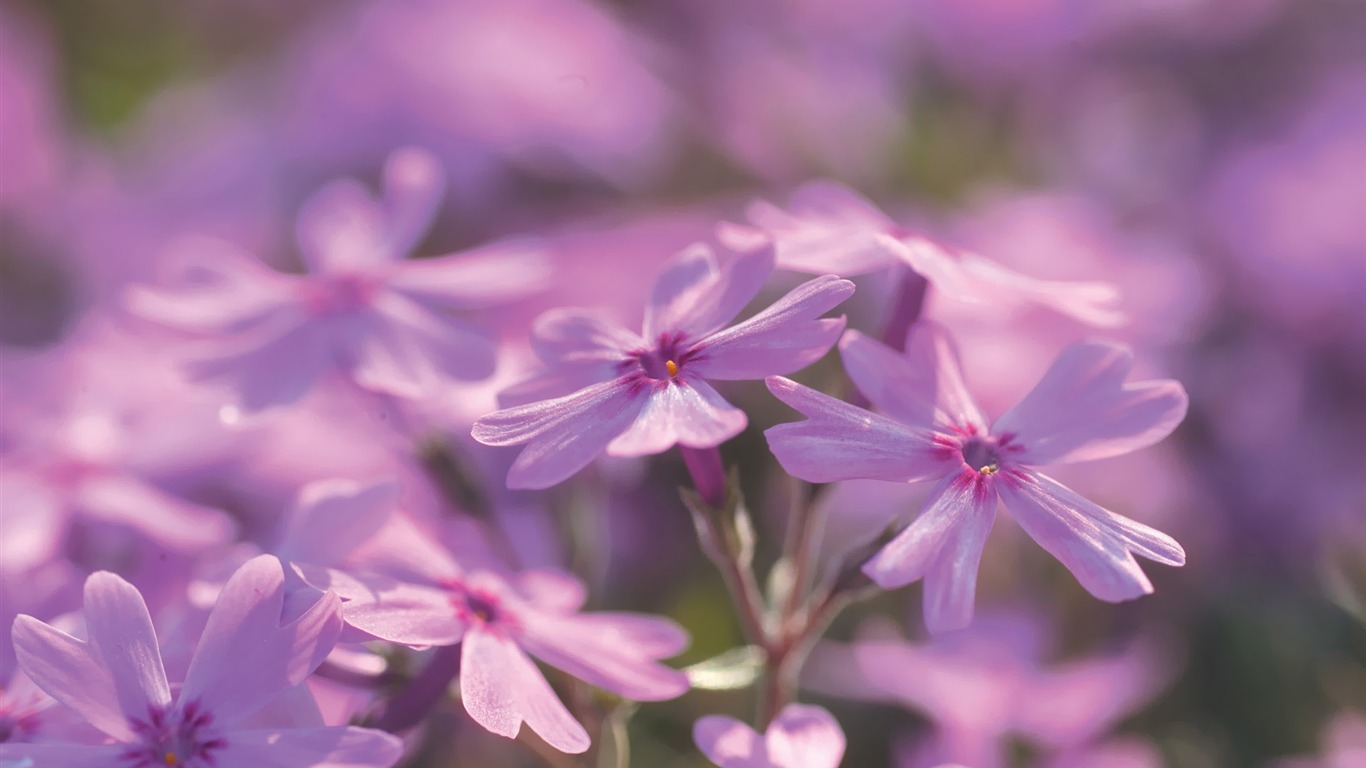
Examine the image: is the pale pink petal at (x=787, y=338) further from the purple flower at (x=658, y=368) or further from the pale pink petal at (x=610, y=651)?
the pale pink petal at (x=610, y=651)

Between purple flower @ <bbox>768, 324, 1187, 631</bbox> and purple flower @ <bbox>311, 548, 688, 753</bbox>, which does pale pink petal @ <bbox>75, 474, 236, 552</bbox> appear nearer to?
purple flower @ <bbox>311, 548, 688, 753</bbox>

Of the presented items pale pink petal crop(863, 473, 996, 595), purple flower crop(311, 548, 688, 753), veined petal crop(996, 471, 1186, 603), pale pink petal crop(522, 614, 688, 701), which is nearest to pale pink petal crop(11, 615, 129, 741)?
purple flower crop(311, 548, 688, 753)

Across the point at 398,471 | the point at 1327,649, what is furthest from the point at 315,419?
the point at 1327,649

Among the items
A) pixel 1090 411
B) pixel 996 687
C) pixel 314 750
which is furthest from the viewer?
pixel 996 687

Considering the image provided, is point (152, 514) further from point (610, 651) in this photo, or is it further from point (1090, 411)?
point (1090, 411)

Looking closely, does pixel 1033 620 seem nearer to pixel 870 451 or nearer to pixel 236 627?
pixel 870 451

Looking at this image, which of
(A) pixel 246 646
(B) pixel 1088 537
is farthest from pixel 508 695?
(B) pixel 1088 537

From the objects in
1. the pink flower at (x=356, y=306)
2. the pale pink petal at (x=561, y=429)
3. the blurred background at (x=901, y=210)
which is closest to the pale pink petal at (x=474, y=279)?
the pink flower at (x=356, y=306)
